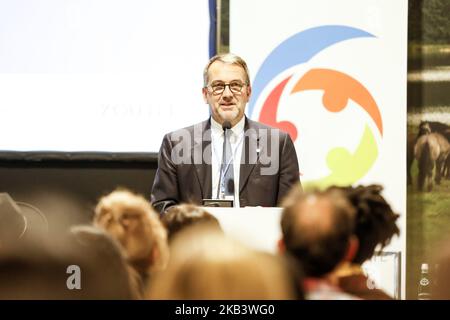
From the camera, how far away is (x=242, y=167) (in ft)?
8.92

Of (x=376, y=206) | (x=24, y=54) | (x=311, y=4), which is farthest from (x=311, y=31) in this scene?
(x=376, y=206)

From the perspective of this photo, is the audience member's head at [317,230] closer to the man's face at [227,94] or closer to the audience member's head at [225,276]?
the audience member's head at [225,276]

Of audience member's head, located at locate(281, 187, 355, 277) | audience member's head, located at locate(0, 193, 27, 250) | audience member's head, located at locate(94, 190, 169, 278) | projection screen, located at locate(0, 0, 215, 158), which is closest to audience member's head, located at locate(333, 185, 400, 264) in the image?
audience member's head, located at locate(281, 187, 355, 277)

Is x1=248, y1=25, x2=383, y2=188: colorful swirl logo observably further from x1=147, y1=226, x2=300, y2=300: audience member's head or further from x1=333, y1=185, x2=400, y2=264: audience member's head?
x1=147, y1=226, x2=300, y2=300: audience member's head

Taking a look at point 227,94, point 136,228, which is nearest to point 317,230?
point 136,228

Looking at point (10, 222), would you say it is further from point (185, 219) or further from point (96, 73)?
point (96, 73)

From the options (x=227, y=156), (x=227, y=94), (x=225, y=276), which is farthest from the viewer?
(x=227, y=94)

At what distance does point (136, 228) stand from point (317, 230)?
374 mm

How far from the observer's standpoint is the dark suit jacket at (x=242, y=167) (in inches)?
108

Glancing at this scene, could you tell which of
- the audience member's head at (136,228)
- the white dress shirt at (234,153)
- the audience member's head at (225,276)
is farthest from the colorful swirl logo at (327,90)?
the audience member's head at (225,276)

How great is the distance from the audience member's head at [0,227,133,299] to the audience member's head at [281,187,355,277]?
1.09 ft

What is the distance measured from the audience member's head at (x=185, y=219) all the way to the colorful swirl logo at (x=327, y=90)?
2279 mm

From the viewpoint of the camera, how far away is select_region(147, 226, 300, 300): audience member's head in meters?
1.35

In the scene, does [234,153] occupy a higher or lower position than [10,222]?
higher
